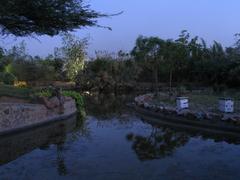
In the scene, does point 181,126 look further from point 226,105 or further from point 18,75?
point 18,75

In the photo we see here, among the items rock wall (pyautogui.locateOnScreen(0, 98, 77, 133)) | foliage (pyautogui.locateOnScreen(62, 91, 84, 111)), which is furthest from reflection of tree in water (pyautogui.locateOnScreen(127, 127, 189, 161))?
foliage (pyautogui.locateOnScreen(62, 91, 84, 111))

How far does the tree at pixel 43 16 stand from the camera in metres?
8.47

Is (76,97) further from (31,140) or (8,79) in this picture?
(31,140)

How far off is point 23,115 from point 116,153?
6.03m

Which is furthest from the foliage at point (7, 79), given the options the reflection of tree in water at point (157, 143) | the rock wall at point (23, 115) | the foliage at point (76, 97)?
the reflection of tree in water at point (157, 143)

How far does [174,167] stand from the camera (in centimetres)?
1202

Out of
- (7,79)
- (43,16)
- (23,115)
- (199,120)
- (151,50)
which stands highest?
(151,50)

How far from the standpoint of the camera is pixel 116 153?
1403 cm

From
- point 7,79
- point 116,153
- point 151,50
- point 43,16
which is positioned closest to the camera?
point 43,16

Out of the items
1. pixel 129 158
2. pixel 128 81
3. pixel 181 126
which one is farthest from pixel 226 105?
pixel 128 81

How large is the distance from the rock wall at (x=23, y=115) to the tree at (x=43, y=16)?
8.13 metres

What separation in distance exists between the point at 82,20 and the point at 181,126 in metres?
11.3

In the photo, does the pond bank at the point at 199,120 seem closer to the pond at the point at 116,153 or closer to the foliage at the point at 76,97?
the pond at the point at 116,153

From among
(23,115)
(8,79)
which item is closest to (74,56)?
(8,79)
